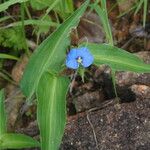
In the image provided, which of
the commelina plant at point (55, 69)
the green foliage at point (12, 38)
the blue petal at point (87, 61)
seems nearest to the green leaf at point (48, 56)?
the commelina plant at point (55, 69)

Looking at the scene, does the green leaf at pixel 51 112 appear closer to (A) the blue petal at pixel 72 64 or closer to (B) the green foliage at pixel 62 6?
(A) the blue petal at pixel 72 64

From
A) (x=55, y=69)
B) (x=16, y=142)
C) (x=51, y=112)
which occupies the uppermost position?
(x=55, y=69)

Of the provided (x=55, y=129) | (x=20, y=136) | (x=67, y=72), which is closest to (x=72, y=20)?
(x=55, y=129)

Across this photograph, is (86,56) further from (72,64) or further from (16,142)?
(16,142)

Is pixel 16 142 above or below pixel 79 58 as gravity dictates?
below

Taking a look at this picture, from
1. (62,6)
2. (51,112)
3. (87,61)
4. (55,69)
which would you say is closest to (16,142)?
(51,112)

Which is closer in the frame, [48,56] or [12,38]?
[48,56]

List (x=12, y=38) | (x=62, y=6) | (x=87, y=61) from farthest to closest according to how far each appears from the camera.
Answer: (x=12, y=38) < (x=62, y=6) < (x=87, y=61)
